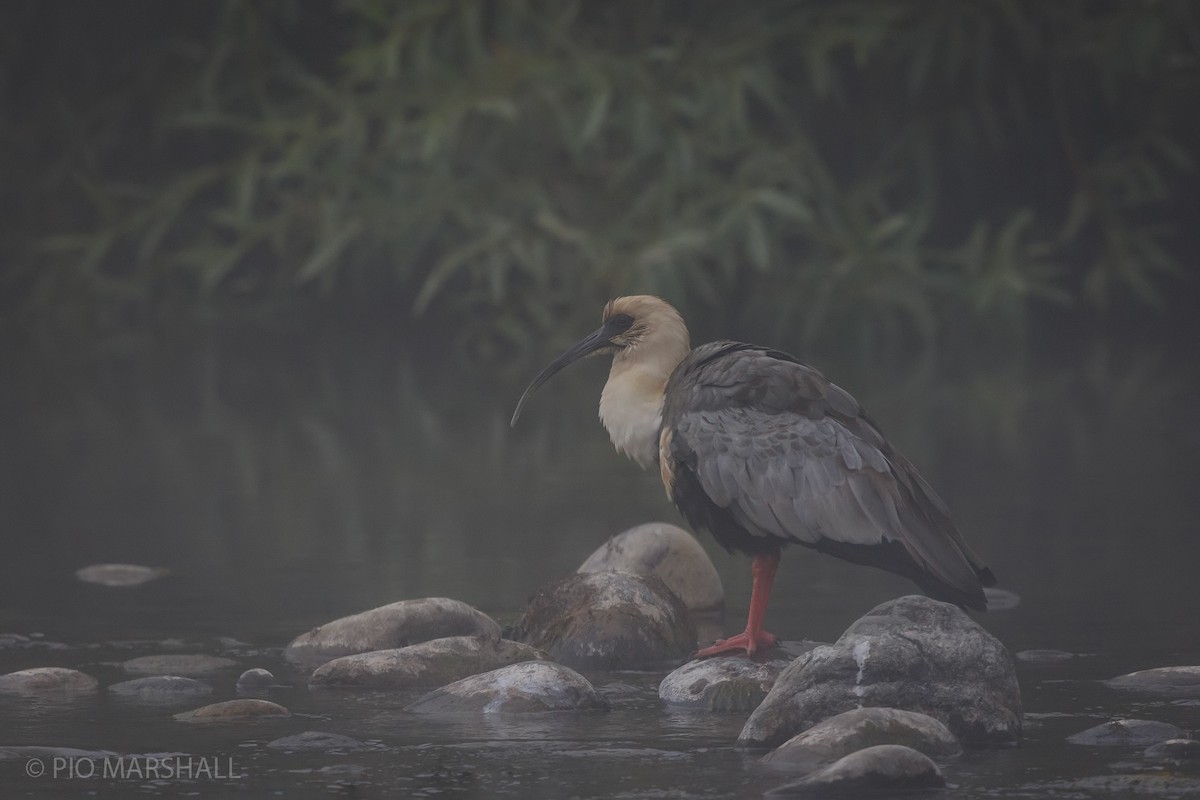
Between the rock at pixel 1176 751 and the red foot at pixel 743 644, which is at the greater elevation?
the red foot at pixel 743 644

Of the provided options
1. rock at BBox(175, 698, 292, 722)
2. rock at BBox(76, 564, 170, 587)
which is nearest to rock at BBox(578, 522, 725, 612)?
rock at BBox(76, 564, 170, 587)

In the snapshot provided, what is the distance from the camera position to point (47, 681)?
17.0ft

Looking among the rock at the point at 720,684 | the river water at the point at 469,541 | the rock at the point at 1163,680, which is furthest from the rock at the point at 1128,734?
the rock at the point at 720,684

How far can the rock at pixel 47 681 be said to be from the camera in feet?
16.9

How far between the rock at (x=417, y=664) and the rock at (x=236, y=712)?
38 centimetres

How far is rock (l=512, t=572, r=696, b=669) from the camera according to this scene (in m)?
5.66

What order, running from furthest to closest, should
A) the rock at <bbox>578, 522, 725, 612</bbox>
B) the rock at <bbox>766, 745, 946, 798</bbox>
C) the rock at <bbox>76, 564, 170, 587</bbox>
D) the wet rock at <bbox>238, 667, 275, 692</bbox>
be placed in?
1. the rock at <bbox>76, 564, 170, 587</bbox>
2. the rock at <bbox>578, 522, 725, 612</bbox>
3. the wet rock at <bbox>238, 667, 275, 692</bbox>
4. the rock at <bbox>766, 745, 946, 798</bbox>

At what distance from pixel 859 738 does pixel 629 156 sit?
1225cm

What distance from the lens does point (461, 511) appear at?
28.0ft

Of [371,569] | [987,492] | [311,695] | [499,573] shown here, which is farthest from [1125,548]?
[311,695]

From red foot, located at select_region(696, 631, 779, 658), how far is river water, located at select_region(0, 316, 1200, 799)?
0.26m

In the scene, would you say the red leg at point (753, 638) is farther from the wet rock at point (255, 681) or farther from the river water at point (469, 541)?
the wet rock at point (255, 681)

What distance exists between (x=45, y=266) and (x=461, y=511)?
10897mm

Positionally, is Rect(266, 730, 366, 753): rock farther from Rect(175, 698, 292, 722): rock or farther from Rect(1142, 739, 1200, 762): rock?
Rect(1142, 739, 1200, 762): rock
